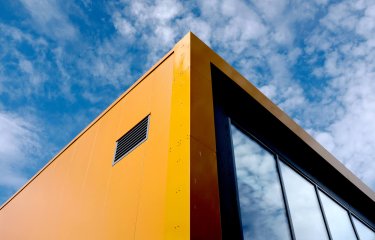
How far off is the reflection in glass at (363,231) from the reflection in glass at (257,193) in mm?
3485

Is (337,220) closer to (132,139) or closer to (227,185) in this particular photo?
(227,185)

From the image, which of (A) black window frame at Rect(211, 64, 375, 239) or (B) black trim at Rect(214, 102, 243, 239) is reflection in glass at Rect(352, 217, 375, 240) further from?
(B) black trim at Rect(214, 102, 243, 239)

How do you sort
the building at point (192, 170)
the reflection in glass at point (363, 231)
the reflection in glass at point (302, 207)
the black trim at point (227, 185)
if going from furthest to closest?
the reflection in glass at point (363, 231)
the reflection in glass at point (302, 207)
the black trim at point (227, 185)
the building at point (192, 170)

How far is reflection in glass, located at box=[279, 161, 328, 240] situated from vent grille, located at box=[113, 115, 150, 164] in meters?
2.28

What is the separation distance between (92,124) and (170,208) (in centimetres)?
363

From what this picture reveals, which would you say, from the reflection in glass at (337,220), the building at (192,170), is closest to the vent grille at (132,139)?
the building at (192,170)

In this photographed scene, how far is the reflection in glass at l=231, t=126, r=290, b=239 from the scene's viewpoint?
3.84 meters

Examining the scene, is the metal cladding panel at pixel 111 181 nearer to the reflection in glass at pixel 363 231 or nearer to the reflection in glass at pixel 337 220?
the reflection in glass at pixel 337 220

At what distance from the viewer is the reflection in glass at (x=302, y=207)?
4570 mm

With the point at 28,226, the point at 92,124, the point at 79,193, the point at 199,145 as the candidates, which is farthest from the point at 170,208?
the point at 28,226

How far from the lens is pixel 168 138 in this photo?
357 cm

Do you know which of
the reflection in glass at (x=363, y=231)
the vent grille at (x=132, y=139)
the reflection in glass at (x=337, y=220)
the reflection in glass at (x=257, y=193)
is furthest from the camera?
the reflection in glass at (x=363, y=231)

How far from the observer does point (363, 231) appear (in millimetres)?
7051

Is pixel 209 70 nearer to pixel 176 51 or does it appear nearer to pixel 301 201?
pixel 176 51
